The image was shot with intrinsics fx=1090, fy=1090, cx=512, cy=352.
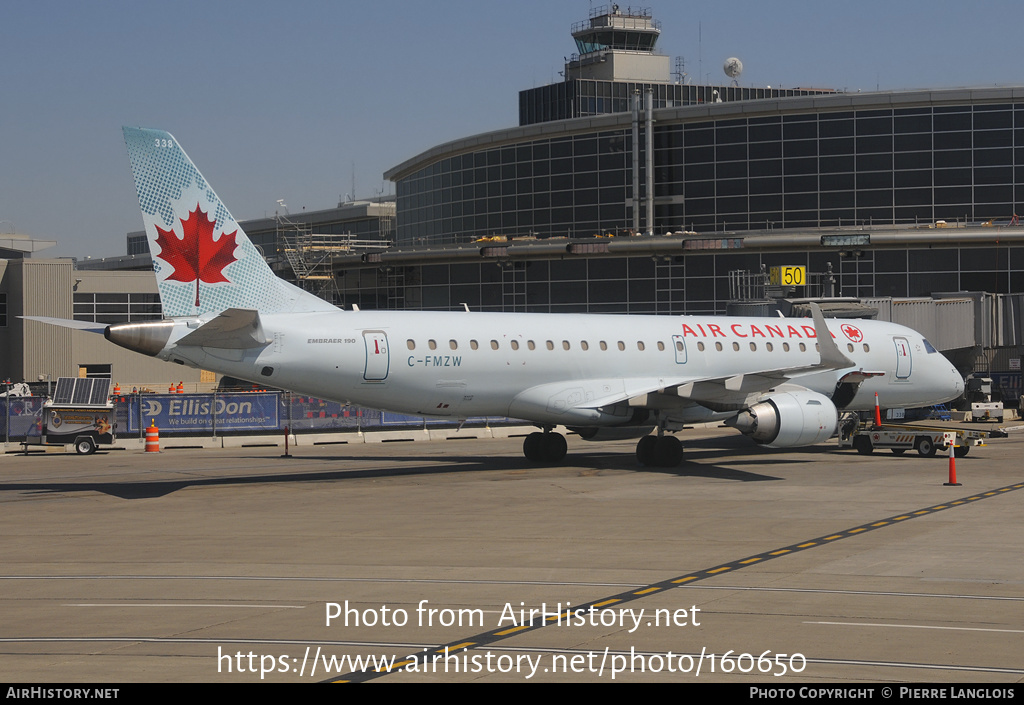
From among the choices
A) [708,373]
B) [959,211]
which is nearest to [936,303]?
[959,211]

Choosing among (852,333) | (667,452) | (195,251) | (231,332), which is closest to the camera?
(231,332)

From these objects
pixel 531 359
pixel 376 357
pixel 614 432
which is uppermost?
pixel 376 357

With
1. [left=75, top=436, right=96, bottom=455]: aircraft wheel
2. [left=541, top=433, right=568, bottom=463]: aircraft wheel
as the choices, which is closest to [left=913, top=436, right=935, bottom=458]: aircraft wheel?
[left=541, top=433, right=568, bottom=463]: aircraft wheel

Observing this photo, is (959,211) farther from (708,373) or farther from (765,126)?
(708,373)

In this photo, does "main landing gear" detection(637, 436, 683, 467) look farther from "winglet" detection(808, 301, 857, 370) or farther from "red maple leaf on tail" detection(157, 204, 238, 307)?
"red maple leaf on tail" detection(157, 204, 238, 307)

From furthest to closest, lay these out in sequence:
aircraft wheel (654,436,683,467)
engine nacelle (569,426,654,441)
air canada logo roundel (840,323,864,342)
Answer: air canada logo roundel (840,323,864,342), engine nacelle (569,426,654,441), aircraft wheel (654,436,683,467)

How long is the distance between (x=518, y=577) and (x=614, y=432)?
1716 cm

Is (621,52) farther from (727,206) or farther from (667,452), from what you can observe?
(667,452)

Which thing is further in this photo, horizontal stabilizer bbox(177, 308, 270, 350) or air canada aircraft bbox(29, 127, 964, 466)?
air canada aircraft bbox(29, 127, 964, 466)

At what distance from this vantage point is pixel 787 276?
64250 millimetres

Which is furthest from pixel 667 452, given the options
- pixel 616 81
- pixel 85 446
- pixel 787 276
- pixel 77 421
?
pixel 616 81

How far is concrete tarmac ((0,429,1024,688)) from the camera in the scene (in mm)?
10438

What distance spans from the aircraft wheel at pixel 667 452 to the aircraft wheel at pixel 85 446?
2001 centimetres
